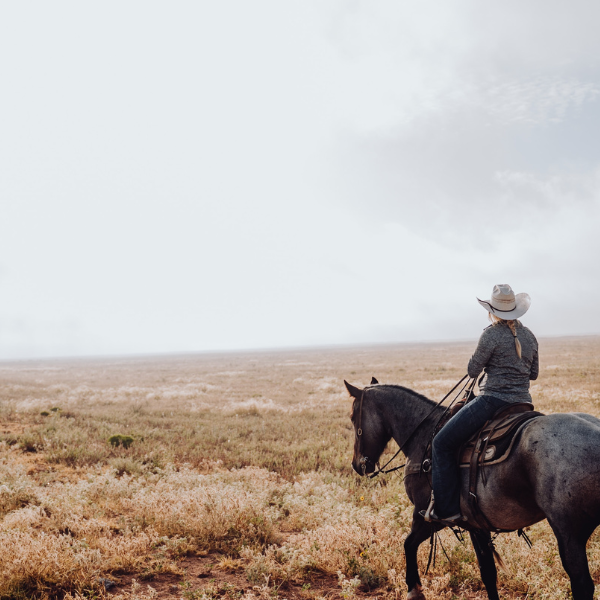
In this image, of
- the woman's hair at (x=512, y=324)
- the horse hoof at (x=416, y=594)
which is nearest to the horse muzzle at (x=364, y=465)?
the horse hoof at (x=416, y=594)

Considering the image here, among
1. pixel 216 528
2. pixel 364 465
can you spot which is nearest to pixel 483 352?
pixel 364 465

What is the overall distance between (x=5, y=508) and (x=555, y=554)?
32.0ft

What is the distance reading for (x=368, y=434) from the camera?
600 centimetres

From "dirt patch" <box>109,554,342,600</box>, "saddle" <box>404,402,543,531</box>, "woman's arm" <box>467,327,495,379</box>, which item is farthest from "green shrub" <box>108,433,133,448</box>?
"woman's arm" <box>467,327,495,379</box>

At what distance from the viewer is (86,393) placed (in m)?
30.7

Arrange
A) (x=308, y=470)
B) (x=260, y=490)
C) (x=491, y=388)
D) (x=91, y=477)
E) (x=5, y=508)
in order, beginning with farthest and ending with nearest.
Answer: (x=308, y=470), (x=91, y=477), (x=260, y=490), (x=5, y=508), (x=491, y=388)

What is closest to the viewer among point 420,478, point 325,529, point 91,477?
point 420,478

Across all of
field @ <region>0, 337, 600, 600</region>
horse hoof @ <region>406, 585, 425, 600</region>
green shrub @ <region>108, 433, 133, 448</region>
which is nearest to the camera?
horse hoof @ <region>406, 585, 425, 600</region>

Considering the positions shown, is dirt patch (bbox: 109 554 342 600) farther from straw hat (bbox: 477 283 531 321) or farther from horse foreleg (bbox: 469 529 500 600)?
straw hat (bbox: 477 283 531 321)

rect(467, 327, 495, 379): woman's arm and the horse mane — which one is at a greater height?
rect(467, 327, 495, 379): woman's arm

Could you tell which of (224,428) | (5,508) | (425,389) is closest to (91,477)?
(5,508)

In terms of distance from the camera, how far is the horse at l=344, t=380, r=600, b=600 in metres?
3.33

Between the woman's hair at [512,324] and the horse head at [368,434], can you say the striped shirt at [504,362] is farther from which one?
the horse head at [368,434]

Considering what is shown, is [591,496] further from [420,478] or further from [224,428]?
[224,428]
